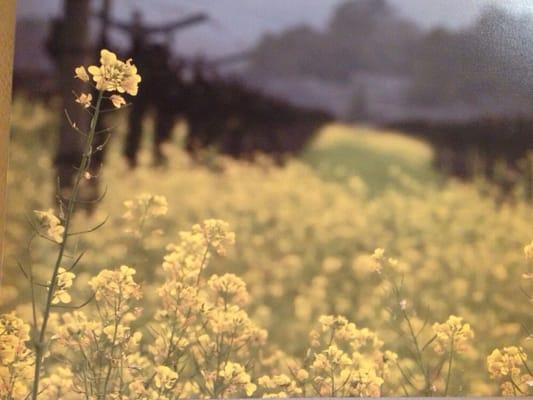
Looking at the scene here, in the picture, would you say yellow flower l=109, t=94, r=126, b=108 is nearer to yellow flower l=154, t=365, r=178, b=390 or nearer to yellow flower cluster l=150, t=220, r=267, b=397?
yellow flower cluster l=150, t=220, r=267, b=397

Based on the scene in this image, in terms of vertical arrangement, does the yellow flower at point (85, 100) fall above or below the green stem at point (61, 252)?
above

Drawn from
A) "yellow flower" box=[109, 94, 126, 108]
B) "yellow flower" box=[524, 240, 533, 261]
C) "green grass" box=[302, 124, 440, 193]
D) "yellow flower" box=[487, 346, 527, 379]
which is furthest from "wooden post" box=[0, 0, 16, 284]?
"yellow flower" box=[524, 240, 533, 261]

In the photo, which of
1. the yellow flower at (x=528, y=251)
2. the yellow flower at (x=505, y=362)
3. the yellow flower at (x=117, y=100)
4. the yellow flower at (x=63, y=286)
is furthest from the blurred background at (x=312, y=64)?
the yellow flower at (x=505, y=362)

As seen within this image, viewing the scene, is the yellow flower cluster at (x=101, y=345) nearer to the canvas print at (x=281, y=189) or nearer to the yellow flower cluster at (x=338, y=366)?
the canvas print at (x=281, y=189)

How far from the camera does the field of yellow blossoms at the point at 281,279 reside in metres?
2.43

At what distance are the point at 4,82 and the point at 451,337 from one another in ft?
5.72

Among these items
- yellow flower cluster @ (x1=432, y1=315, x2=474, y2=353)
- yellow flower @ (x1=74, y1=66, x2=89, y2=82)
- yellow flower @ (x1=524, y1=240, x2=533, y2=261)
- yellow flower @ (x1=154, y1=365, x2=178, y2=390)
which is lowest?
yellow flower @ (x1=154, y1=365, x2=178, y2=390)

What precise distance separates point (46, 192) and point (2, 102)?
33 centimetres

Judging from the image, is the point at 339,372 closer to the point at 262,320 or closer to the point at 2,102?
the point at 262,320

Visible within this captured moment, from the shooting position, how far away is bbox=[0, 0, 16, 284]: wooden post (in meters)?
2.46

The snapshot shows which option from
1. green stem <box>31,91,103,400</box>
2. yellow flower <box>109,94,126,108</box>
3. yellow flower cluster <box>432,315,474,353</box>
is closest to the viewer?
green stem <box>31,91,103,400</box>

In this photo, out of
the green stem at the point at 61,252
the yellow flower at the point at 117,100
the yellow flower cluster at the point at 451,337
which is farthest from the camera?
the yellow flower cluster at the point at 451,337

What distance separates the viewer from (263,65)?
2.60m

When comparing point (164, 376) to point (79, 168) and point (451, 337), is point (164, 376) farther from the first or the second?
point (451, 337)
